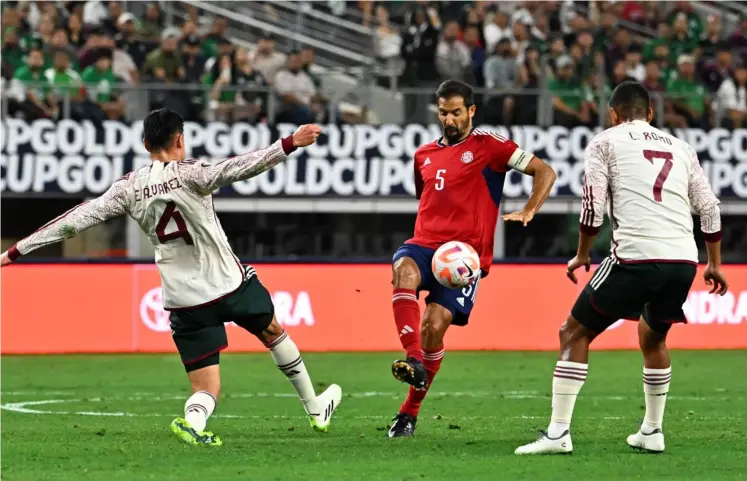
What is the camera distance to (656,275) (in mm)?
7922

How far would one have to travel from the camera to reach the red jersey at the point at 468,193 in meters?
9.21

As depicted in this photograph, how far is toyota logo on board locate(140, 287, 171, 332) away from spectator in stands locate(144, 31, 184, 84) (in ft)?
13.6

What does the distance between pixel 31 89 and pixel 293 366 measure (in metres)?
12.3

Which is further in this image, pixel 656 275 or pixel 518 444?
pixel 518 444

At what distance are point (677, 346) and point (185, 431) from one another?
1151 cm

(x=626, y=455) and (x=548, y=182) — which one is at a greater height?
(x=548, y=182)

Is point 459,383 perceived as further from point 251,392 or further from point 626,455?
point 626,455

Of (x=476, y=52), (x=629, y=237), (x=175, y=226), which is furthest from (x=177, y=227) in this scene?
(x=476, y=52)

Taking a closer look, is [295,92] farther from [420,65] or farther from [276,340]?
[276,340]

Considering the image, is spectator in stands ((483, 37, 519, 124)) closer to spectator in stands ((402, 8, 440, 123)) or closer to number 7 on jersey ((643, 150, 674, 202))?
spectator in stands ((402, 8, 440, 123))

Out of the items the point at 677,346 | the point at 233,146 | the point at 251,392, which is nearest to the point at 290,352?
the point at 251,392

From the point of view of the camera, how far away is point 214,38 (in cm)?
2198

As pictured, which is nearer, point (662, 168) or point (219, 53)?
point (662, 168)

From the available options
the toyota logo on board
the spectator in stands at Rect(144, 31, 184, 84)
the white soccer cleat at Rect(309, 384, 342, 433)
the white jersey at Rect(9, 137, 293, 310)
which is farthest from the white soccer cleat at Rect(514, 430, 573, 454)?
the spectator in stands at Rect(144, 31, 184, 84)
